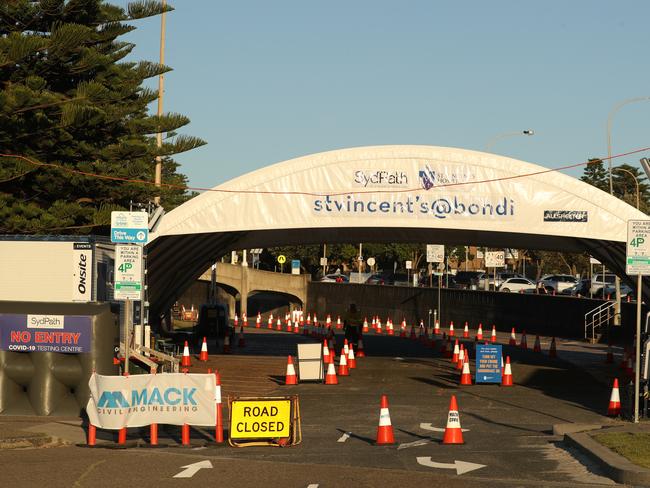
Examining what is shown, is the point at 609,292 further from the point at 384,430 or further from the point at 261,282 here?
the point at 384,430

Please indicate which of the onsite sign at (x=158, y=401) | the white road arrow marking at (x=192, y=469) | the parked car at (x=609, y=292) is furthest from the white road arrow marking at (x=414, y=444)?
the parked car at (x=609, y=292)

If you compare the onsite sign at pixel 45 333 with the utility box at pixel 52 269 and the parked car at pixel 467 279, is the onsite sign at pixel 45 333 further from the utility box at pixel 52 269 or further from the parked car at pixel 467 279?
the parked car at pixel 467 279

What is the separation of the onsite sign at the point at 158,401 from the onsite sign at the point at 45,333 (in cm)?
352

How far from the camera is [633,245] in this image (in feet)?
64.2

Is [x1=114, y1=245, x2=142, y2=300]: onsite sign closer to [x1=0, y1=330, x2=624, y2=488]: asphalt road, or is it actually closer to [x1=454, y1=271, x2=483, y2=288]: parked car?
[x1=0, y1=330, x2=624, y2=488]: asphalt road

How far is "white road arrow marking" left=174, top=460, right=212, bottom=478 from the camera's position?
13.7 metres

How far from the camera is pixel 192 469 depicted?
14.2 meters

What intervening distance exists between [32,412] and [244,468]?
7.21m

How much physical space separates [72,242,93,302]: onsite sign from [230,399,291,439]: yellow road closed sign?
24.9 ft

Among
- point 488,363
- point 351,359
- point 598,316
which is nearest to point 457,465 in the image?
point 488,363

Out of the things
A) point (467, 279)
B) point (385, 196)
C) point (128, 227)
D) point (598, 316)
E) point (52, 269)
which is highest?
point (385, 196)

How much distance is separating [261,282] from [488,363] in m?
57.0

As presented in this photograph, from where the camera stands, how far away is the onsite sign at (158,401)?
16703 mm

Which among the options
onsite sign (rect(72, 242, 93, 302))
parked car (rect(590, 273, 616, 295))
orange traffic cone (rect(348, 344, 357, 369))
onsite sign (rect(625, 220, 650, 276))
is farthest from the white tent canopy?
parked car (rect(590, 273, 616, 295))
